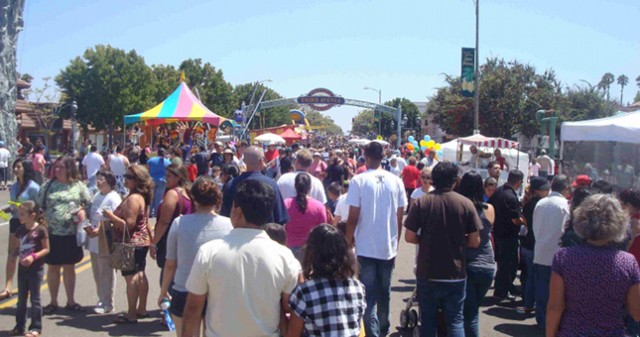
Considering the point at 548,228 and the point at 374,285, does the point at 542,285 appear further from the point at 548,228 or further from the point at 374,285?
the point at 374,285

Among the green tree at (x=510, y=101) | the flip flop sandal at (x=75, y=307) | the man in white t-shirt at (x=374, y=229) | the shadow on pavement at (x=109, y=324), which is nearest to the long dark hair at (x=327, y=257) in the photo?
the man in white t-shirt at (x=374, y=229)

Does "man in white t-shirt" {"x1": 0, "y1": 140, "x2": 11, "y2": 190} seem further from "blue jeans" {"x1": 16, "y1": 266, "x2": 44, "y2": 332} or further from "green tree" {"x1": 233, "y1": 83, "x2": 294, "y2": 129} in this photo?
"green tree" {"x1": 233, "y1": 83, "x2": 294, "y2": 129}

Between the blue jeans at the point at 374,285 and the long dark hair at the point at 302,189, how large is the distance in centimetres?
85

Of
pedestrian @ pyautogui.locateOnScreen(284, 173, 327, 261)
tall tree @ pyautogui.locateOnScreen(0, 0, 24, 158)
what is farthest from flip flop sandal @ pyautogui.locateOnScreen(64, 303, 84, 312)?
tall tree @ pyautogui.locateOnScreen(0, 0, 24, 158)

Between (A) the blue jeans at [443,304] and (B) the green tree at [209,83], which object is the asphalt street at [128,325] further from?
(B) the green tree at [209,83]

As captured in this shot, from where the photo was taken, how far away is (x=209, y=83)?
222 ft

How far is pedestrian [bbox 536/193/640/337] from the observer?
362 centimetres

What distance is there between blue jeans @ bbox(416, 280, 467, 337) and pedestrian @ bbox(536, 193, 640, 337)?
1528mm

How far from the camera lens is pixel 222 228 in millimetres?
4805

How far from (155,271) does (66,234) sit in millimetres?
2657

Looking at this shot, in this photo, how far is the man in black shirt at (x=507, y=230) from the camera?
316 inches

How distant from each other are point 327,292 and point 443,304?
221 centimetres

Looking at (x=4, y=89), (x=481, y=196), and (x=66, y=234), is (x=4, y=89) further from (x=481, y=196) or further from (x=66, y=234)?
(x=481, y=196)

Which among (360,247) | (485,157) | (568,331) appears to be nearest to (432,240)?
(360,247)
